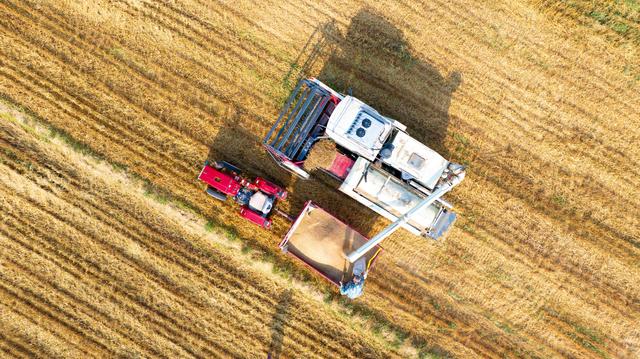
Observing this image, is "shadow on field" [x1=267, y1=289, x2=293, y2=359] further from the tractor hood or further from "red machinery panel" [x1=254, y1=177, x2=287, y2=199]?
the tractor hood

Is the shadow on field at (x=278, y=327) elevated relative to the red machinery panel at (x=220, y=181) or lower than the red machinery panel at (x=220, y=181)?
lower

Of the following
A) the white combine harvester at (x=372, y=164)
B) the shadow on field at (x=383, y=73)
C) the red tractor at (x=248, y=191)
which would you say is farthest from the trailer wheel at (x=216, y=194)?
the shadow on field at (x=383, y=73)

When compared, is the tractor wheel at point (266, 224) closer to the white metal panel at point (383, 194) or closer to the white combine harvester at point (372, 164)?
the white combine harvester at point (372, 164)

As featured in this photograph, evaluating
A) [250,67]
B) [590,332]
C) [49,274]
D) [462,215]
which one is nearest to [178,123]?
[250,67]

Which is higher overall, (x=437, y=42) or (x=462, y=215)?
(x=437, y=42)

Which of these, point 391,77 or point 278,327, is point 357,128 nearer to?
point 391,77

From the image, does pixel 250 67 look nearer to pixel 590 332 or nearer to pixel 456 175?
pixel 456 175

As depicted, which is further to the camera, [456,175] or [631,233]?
[631,233]
